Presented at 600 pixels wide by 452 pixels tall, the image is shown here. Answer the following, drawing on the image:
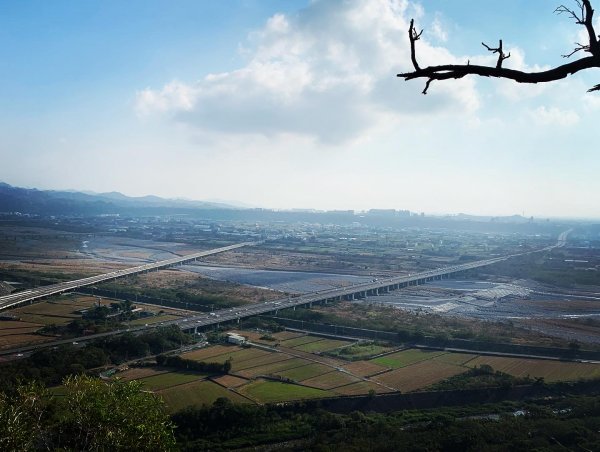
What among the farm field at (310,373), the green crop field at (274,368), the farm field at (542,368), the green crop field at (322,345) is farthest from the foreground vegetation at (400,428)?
the green crop field at (322,345)

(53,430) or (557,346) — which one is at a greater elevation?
(53,430)

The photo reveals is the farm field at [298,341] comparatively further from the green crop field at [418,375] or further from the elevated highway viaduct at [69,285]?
the elevated highway viaduct at [69,285]

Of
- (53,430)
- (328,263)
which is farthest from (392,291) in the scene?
(53,430)

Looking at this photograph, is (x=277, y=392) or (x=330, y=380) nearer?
(x=277, y=392)

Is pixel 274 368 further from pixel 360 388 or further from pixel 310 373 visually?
pixel 360 388

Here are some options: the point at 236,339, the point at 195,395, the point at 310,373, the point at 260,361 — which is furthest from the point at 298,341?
the point at 195,395

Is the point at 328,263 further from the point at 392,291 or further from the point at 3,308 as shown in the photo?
the point at 3,308
